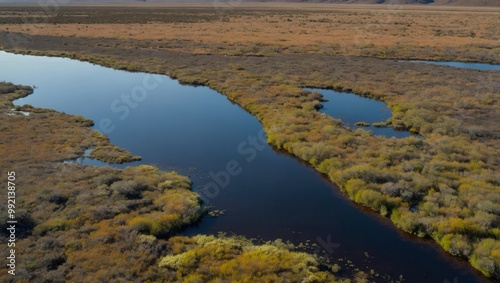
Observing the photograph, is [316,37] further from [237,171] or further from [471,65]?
[237,171]

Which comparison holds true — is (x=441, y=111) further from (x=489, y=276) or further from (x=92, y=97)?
(x=92, y=97)

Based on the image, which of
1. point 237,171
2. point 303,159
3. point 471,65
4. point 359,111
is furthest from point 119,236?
point 471,65

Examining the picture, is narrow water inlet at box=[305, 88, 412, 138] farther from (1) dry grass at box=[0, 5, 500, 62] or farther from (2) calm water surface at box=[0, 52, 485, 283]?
(1) dry grass at box=[0, 5, 500, 62]

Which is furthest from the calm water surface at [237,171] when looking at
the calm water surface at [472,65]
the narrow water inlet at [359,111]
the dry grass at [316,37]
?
the calm water surface at [472,65]

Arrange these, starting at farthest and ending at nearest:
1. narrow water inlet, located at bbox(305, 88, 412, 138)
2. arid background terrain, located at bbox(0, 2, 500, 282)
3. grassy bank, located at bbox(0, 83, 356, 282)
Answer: narrow water inlet, located at bbox(305, 88, 412, 138)
arid background terrain, located at bbox(0, 2, 500, 282)
grassy bank, located at bbox(0, 83, 356, 282)

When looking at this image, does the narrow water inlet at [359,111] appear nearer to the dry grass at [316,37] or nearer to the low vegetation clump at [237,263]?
the low vegetation clump at [237,263]

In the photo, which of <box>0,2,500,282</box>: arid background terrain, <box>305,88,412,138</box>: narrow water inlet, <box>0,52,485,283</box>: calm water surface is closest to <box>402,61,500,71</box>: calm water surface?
<box>0,2,500,282</box>: arid background terrain

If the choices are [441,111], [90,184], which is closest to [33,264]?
[90,184]

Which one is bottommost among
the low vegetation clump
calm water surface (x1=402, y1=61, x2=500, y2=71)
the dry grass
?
the low vegetation clump
